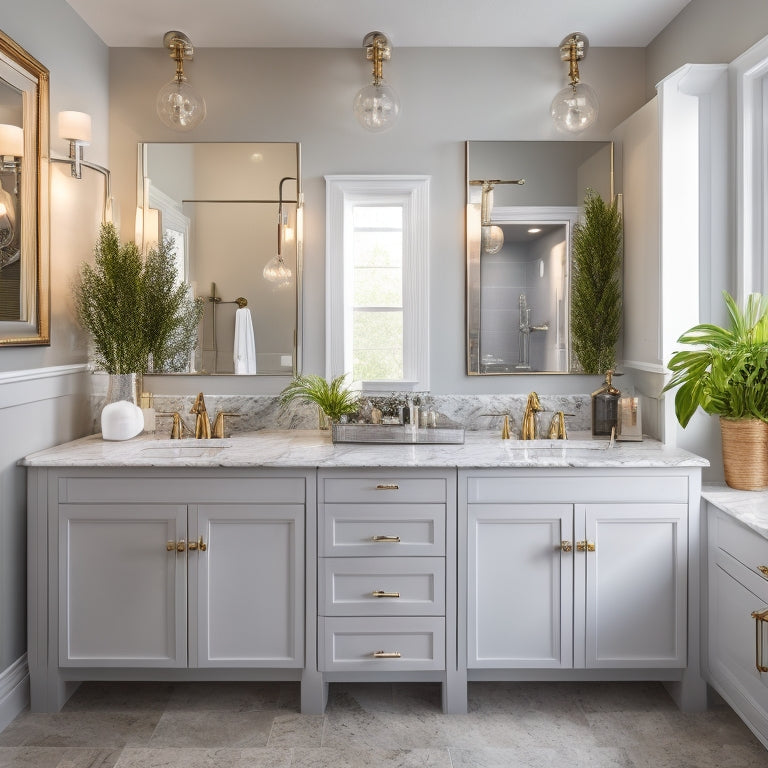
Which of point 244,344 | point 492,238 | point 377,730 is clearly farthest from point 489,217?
point 377,730

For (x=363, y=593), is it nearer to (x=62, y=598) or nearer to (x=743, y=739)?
(x=62, y=598)

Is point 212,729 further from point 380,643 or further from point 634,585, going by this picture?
point 634,585

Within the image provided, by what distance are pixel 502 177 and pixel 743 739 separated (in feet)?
7.41

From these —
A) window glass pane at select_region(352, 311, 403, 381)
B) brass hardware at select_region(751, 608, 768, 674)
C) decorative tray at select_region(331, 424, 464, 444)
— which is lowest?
brass hardware at select_region(751, 608, 768, 674)

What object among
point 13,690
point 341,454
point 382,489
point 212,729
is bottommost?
point 212,729

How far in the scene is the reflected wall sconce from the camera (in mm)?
2988

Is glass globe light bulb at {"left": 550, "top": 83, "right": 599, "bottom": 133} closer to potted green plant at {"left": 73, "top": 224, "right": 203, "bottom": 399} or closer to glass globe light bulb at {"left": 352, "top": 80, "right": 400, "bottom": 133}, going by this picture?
glass globe light bulb at {"left": 352, "top": 80, "right": 400, "bottom": 133}

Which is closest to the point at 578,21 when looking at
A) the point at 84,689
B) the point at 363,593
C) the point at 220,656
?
the point at 363,593

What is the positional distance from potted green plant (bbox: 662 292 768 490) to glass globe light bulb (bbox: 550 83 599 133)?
0.85 meters

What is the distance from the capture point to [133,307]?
9.06 feet

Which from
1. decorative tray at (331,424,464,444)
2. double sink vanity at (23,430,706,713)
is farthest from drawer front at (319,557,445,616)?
decorative tray at (331,424,464,444)

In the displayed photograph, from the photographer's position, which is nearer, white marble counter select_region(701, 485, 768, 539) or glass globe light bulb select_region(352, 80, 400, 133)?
white marble counter select_region(701, 485, 768, 539)

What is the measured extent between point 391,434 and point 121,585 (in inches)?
43.4

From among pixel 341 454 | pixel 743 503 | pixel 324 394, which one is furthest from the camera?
pixel 324 394
